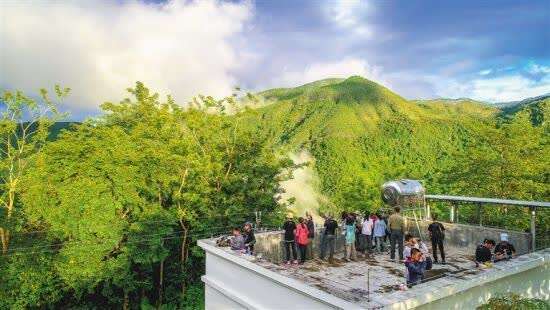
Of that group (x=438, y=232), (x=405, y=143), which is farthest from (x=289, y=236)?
(x=405, y=143)

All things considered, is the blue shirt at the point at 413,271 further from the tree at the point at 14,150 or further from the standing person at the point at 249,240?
the tree at the point at 14,150

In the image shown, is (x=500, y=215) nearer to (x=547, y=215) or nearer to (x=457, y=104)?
(x=547, y=215)

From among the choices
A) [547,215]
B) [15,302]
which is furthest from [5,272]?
[547,215]

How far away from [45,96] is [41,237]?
8.46 m

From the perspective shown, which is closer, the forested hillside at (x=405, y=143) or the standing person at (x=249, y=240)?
the standing person at (x=249, y=240)

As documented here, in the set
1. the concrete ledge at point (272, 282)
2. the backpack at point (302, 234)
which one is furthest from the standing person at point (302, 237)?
the concrete ledge at point (272, 282)

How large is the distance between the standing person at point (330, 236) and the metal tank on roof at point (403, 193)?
4006 millimetres

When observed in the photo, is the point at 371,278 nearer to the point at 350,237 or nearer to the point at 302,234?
the point at 350,237

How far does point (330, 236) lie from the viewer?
1662 centimetres

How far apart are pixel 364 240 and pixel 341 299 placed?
23.9 feet

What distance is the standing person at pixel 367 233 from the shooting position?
16.8 m

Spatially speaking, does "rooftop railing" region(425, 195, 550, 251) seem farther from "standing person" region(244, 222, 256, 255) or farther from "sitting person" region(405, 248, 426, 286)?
"standing person" region(244, 222, 256, 255)

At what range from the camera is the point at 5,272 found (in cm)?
2258

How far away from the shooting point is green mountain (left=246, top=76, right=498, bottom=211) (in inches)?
4003
